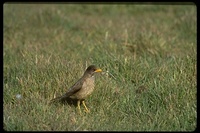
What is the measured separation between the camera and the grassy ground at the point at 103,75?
5871 millimetres

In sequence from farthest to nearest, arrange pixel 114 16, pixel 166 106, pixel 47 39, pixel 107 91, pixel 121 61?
pixel 114 16 < pixel 47 39 < pixel 121 61 < pixel 107 91 < pixel 166 106

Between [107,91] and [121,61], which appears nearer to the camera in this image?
[107,91]

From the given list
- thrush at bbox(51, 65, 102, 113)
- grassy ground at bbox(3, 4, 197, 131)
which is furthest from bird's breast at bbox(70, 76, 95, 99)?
grassy ground at bbox(3, 4, 197, 131)

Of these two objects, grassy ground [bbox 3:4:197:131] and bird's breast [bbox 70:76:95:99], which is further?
bird's breast [bbox 70:76:95:99]

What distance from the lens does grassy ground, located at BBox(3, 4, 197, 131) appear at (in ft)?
19.3

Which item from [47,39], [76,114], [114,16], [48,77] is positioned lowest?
[76,114]

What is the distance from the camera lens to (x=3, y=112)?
624cm

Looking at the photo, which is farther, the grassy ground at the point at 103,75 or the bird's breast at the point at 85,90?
the bird's breast at the point at 85,90

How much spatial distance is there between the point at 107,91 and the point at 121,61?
3.08 ft

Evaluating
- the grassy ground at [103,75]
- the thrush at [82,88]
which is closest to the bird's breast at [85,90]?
the thrush at [82,88]

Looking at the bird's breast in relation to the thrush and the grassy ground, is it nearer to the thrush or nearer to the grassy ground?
the thrush

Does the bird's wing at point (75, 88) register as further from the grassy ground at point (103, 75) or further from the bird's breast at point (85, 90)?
the grassy ground at point (103, 75)

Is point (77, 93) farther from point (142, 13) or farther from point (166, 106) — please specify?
point (142, 13)

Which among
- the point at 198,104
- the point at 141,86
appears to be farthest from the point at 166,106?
the point at 141,86
